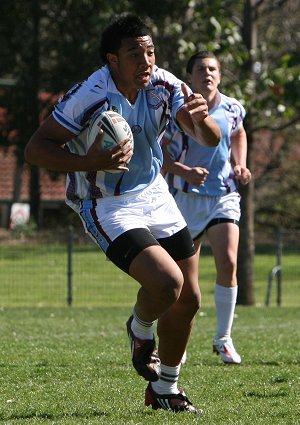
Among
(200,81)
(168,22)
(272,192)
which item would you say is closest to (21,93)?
(168,22)

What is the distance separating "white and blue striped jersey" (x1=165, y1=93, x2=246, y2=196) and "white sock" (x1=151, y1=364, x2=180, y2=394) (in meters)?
2.68

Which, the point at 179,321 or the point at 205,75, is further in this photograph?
the point at 205,75

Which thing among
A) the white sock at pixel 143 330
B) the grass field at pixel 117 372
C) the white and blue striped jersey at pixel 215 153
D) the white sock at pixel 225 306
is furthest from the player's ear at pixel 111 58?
the white sock at pixel 225 306

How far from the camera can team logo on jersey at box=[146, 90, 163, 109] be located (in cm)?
581

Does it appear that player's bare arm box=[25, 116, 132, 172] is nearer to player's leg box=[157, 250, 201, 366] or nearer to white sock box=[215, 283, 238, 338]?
player's leg box=[157, 250, 201, 366]

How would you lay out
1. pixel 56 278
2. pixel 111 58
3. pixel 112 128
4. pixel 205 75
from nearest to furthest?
1. pixel 112 128
2. pixel 111 58
3. pixel 205 75
4. pixel 56 278

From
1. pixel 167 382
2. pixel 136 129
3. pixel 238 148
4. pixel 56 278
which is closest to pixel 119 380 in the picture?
pixel 167 382

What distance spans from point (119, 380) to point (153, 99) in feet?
6.90

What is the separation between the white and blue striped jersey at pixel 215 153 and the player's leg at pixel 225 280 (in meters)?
0.34

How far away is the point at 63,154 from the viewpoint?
5516mm

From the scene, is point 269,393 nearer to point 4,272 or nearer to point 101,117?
point 101,117

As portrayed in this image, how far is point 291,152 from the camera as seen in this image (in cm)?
3481

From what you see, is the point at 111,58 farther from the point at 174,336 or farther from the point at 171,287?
the point at 174,336

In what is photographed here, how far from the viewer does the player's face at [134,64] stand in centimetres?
570
